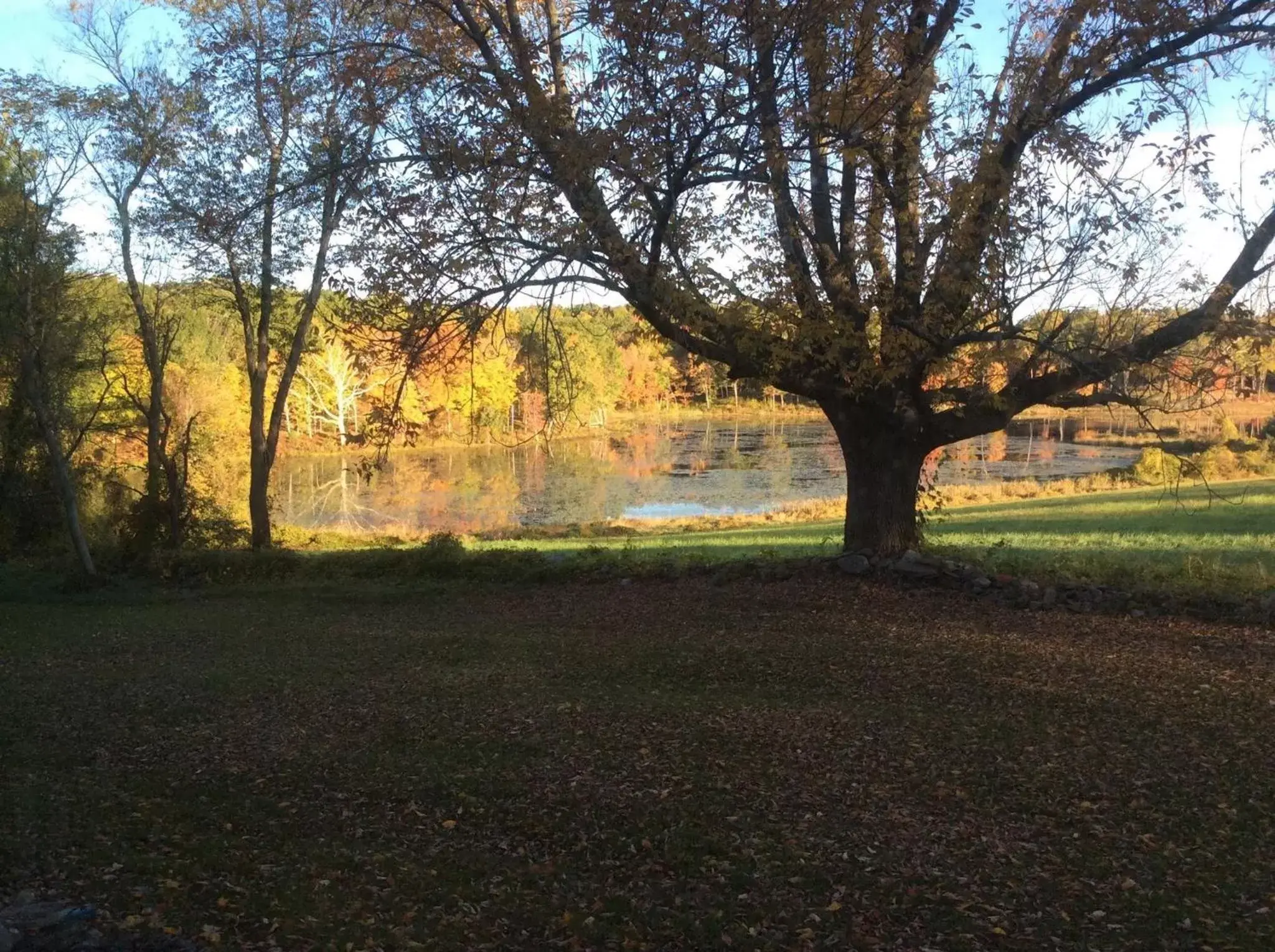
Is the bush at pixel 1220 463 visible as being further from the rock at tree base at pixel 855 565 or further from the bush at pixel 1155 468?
the rock at tree base at pixel 855 565

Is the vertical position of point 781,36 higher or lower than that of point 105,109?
lower

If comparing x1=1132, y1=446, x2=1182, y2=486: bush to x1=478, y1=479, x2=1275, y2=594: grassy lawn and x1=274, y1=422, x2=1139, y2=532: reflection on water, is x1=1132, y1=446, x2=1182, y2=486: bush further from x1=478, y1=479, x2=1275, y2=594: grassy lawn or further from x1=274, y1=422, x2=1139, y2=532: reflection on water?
x1=274, y1=422, x2=1139, y2=532: reflection on water

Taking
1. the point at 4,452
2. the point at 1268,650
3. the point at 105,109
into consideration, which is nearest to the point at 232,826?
the point at 1268,650

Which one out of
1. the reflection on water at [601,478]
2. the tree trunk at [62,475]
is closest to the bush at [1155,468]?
the reflection on water at [601,478]

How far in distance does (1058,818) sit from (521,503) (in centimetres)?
2998

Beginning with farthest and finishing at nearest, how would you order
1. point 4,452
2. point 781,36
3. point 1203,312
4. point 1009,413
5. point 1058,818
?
point 4,452, point 1009,413, point 1203,312, point 781,36, point 1058,818

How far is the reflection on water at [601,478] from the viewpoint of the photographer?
32.1 m

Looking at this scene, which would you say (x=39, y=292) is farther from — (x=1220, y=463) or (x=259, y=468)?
(x=1220, y=463)

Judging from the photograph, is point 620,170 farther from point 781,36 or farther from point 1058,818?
point 1058,818

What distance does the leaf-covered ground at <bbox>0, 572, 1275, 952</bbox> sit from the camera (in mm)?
3771

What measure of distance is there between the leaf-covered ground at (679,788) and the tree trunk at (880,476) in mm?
1700

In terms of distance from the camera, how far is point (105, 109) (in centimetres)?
1573

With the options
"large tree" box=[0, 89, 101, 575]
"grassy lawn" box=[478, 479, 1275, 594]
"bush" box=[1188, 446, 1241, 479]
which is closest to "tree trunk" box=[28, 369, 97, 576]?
"large tree" box=[0, 89, 101, 575]

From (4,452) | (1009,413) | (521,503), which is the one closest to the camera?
(1009,413)
